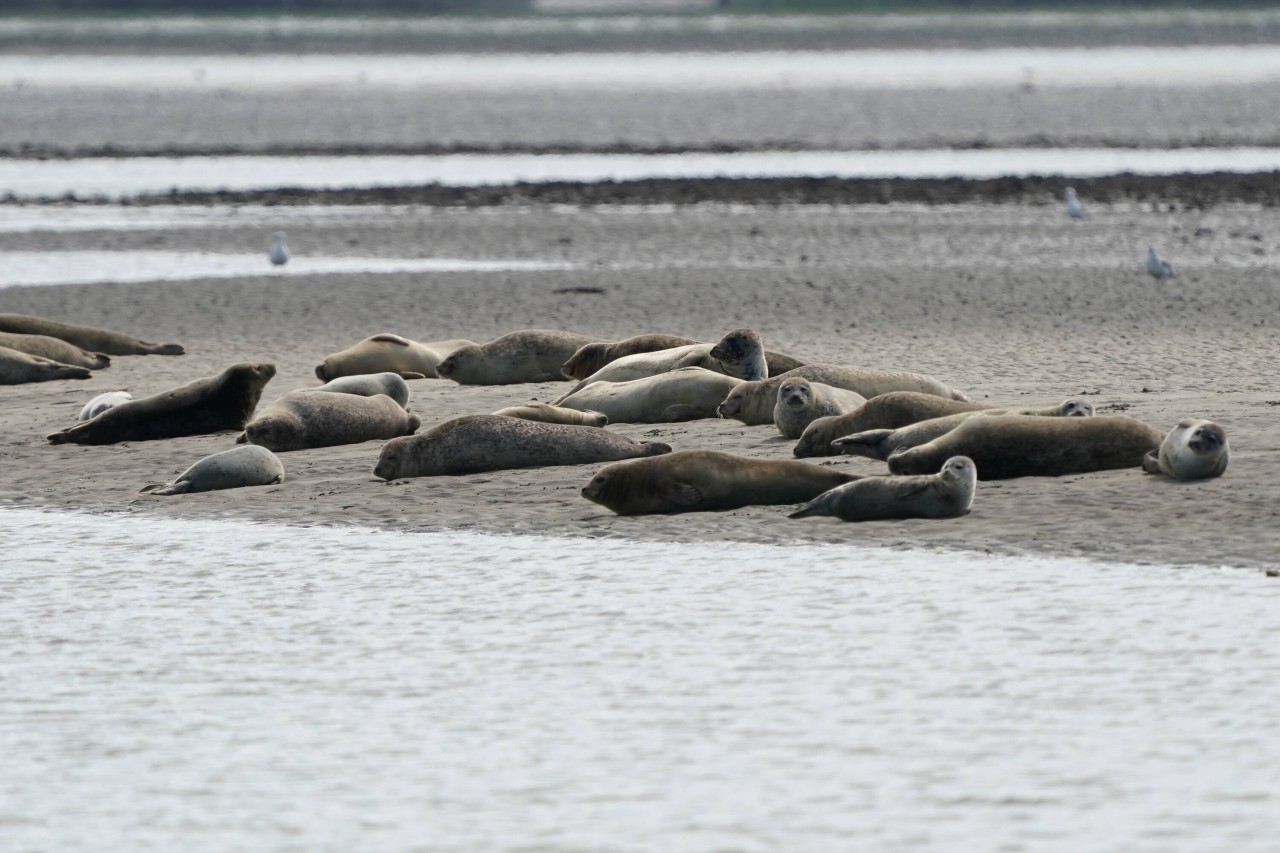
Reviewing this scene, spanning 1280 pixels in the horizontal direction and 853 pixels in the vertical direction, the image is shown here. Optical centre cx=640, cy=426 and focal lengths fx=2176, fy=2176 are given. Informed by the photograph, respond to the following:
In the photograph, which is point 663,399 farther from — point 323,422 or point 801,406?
point 323,422

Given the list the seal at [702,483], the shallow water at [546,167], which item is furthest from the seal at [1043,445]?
the shallow water at [546,167]

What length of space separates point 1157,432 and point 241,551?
119 inches

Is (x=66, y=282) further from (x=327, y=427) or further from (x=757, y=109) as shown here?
(x=757, y=109)

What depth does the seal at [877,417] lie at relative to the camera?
24.6 ft

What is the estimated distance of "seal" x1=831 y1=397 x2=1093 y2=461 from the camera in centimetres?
721

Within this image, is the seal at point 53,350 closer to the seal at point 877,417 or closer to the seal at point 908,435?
the seal at point 877,417

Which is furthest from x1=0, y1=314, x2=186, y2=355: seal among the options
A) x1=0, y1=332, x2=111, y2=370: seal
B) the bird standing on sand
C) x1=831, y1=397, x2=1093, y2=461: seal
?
the bird standing on sand

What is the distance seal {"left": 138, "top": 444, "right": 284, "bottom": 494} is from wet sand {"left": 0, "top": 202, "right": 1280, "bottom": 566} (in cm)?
8

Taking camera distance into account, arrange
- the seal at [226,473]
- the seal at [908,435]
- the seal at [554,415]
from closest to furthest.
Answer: the seal at [908,435] → the seal at [226,473] → the seal at [554,415]

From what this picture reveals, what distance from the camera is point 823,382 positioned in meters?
8.38

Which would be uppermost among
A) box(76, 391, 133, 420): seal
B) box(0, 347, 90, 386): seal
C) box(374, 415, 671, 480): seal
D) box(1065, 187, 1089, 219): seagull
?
box(1065, 187, 1089, 219): seagull

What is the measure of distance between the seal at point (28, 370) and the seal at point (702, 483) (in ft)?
15.1

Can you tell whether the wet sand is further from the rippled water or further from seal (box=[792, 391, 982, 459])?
the rippled water

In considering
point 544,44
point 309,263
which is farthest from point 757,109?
point 544,44
